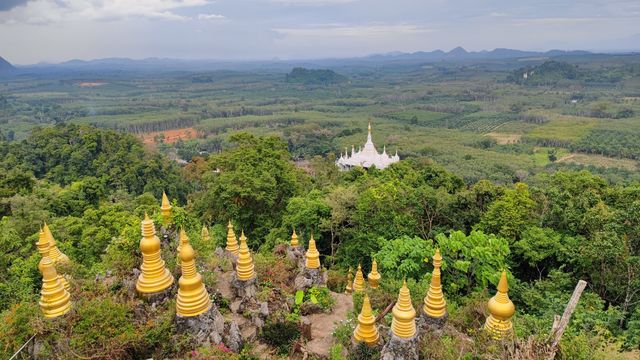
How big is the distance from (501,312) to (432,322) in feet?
6.36

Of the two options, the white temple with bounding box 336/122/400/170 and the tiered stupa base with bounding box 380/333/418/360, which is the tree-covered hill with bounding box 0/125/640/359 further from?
the white temple with bounding box 336/122/400/170

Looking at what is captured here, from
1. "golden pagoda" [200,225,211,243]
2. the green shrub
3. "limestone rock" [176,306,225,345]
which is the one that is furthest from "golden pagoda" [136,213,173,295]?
"golden pagoda" [200,225,211,243]

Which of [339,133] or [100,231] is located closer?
[100,231]

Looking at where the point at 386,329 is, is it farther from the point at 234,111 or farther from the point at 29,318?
the point at 234,111

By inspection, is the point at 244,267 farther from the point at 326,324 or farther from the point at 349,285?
the point at 349,285

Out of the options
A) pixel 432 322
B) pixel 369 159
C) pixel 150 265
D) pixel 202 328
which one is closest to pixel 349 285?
pixel 432 322

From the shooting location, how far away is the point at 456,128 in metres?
117

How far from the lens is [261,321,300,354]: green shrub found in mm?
9766

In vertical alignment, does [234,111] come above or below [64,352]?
below

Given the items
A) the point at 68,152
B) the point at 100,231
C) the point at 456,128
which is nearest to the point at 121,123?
the point at 68,152

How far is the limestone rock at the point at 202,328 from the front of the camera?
8.88 meters

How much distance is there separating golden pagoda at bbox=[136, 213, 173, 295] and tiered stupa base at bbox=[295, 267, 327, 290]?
13.6ft

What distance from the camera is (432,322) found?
9789 mm

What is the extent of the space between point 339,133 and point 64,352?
9536cm
